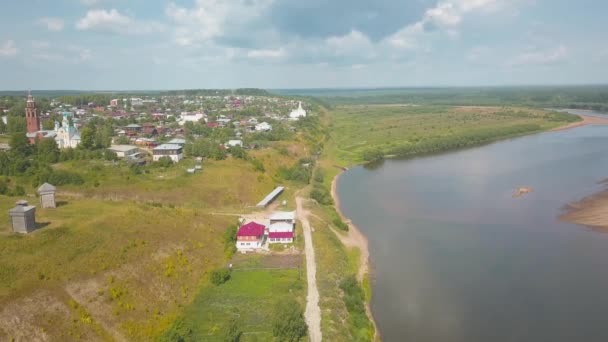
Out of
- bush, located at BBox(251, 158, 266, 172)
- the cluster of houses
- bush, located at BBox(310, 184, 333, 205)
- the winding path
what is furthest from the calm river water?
bush, located at BBox(251, 158, 266, 172)

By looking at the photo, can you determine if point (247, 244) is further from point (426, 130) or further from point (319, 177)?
point (426, 130)

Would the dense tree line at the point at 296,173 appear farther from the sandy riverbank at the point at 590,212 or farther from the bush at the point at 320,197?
the sandy riverbank at the point at 590,212

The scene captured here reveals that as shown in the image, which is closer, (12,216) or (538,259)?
(12,216)

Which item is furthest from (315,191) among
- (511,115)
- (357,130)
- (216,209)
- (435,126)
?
(511,115)

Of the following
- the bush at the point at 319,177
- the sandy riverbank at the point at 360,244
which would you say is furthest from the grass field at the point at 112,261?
the bush at the point at 319,177

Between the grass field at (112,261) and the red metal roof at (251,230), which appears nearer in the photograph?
the grass field at (112,261)

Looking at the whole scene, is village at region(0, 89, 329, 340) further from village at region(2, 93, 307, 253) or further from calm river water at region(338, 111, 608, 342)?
calm river water at region(338, 111, 608, 342)

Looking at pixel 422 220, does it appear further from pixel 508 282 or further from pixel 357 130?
pixel 357 130
